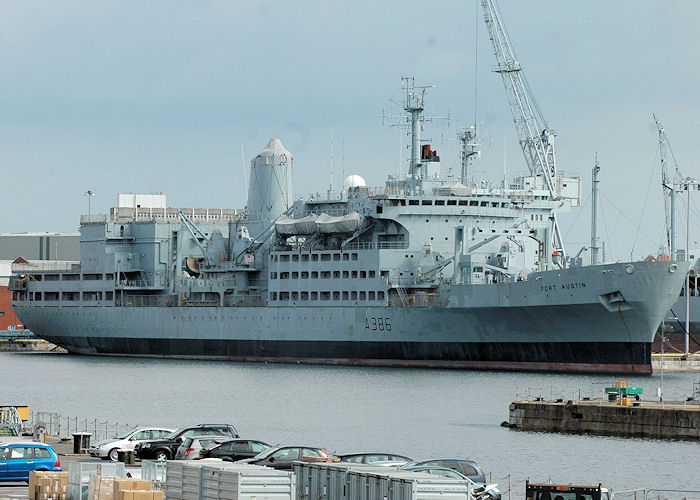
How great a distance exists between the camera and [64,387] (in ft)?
219

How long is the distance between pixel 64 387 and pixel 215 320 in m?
20.9

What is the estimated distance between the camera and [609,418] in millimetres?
44625

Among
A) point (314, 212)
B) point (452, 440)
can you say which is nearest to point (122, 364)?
point (314, 212)

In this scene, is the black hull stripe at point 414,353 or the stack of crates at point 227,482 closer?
the stack of crates at point 227,482

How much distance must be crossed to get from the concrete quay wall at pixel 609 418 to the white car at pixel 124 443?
14477 mm

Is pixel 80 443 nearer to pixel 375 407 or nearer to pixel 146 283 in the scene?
pixel 375 407

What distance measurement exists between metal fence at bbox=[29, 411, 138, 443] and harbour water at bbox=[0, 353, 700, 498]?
4.57ft

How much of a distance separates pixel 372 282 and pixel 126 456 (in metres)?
45.0

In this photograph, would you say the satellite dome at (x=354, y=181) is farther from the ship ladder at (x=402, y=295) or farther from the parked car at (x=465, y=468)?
the parked car at (x=465, y=468)

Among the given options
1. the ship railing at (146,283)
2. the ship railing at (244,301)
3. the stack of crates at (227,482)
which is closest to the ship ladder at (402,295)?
the ship railing at (244,301)

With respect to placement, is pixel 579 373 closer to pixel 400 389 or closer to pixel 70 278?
pixel 400 389

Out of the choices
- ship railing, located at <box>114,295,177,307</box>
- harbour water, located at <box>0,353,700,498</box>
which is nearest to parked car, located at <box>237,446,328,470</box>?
harbour water, located at <box>0,353,700,498</box>

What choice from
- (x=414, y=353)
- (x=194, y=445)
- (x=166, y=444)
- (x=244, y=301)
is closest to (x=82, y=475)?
(x=194, y=445)

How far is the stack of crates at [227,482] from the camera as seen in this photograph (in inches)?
896
